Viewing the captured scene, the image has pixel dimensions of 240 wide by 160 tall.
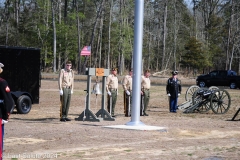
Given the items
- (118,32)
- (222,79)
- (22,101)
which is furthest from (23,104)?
(118,32)

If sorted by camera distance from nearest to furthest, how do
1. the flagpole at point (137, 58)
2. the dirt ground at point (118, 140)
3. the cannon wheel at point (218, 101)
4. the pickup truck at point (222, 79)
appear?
1. the dirt ground at point (118, 140)
2. the flagpole at point (137, 58)
3. the cannon wheel at point (218, 101)
4. the pickup truck at point (222, 79)

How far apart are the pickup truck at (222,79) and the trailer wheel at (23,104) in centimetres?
2913

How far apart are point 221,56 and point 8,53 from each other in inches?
2532

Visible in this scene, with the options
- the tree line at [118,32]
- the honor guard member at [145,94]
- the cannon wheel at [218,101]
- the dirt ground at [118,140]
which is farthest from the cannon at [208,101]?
the tree line at [118,32]

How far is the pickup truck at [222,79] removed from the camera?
46688 mm

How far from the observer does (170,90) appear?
74.1 feet

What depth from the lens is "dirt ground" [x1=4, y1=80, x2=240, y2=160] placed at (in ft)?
34.7

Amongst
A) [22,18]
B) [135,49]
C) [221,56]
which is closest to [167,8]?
[221,56]

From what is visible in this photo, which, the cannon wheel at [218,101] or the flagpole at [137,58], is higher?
the flagpole at [137,58]

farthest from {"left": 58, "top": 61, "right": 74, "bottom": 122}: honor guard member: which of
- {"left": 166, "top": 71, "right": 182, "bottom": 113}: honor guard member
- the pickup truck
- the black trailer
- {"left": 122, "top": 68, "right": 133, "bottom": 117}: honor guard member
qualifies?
the pickup truck

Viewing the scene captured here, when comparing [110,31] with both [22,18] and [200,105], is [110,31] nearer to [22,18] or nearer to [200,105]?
[22,18]

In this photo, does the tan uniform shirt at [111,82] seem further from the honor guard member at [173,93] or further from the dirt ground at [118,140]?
the honor guard member at [173,93]

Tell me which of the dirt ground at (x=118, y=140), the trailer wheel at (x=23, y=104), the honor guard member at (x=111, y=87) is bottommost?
the dirt ground at (x=118, y=140)

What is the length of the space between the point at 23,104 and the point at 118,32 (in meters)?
51.2
